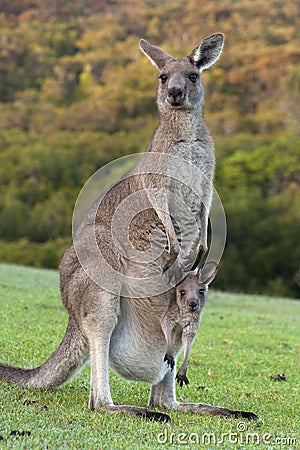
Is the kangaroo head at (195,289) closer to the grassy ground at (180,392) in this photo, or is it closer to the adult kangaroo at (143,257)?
the adult kangaroo at (143,257)

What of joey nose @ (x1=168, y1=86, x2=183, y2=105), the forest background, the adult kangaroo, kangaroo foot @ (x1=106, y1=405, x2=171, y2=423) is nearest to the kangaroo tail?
the adult kangaroo

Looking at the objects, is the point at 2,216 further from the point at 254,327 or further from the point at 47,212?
the point at 254,327

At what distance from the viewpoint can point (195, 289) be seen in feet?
14.7

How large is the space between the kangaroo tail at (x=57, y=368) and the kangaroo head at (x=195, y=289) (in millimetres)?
687

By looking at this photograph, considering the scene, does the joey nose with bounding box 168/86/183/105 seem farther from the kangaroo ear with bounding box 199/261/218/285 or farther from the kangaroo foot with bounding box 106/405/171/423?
the kangaroo foot with bounding box 106/405/171/423

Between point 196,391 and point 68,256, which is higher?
point 68,256

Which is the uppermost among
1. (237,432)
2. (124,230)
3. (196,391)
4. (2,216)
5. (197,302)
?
(124,230)

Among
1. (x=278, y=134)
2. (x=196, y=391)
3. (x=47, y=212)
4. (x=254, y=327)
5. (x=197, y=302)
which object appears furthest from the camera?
(x=278, y=134)

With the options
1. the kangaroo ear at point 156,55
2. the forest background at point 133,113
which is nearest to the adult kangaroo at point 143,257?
the kangaroo ear at point 156,55

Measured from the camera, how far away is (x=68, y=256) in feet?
15.7

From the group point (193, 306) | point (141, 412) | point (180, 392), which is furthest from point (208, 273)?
point (180, 392)

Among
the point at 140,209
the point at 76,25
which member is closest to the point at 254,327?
the point at 140,209

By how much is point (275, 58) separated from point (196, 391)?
60033mm

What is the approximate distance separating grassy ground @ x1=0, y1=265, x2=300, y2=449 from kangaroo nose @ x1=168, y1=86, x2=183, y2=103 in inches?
80.4
